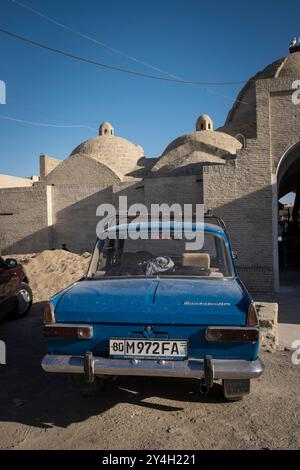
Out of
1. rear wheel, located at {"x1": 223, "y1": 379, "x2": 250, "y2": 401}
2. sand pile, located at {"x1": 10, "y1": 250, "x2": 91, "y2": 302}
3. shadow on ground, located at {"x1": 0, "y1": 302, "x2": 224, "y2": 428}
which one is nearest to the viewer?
rear wheel, located at {"x1": 223, "y1": 379, "x2": 250, "y2": 401}

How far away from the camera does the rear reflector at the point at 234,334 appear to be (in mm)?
2842

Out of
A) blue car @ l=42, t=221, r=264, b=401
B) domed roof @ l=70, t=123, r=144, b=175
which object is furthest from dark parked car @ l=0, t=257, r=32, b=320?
domed roof @ l=70, t=123, r=144, b=175

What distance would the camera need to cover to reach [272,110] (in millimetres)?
11234

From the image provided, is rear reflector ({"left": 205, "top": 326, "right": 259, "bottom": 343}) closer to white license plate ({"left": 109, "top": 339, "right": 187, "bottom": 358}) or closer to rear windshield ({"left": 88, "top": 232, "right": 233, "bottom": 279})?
white license plate ({"left": 109, "top": 339, "right": 187, "bottom": 358})

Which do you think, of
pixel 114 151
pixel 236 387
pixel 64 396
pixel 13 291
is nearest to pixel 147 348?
pixel 236 387

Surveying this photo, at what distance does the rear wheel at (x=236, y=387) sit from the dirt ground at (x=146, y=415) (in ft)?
0.58

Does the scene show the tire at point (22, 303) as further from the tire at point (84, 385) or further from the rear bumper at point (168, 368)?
the rear bumper at point (168, 368)

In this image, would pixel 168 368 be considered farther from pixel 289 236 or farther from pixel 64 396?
pixel 289 236

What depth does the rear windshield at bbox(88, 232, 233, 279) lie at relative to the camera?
3.95 meters

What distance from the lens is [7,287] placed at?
639 cm

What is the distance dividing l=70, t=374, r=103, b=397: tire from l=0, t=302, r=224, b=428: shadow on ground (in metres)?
0.07

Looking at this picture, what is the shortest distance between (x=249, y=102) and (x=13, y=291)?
2139 cm
